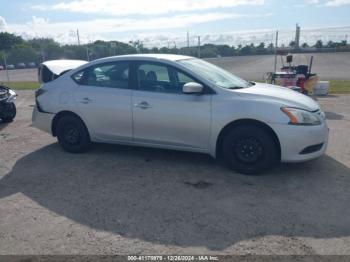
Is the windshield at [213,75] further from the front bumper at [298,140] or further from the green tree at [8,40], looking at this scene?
the green tree at [8,40]

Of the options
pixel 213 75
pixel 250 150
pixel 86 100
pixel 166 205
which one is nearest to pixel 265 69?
pixel 213 75

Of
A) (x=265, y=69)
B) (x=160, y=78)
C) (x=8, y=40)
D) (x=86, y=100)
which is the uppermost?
(x=8, y=40)

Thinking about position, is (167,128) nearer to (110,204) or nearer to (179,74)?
(179,74)

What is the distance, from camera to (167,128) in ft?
17.1

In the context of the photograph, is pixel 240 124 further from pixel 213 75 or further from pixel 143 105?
pixel 143 105

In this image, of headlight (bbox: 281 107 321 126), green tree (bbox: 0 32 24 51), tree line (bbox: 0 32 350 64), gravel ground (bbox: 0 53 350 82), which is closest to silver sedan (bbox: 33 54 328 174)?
headlight (bbox: 281 107 321 126)

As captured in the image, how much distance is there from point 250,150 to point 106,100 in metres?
2.34

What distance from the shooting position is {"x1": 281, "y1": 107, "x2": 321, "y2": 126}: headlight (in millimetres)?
4601

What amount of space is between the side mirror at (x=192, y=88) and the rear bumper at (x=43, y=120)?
8.38 ft

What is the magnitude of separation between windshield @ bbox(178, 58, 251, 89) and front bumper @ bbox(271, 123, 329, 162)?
1.04 metres

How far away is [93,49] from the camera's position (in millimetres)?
30250

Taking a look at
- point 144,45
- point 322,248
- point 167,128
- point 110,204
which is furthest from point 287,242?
point 144,45

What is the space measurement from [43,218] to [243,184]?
7.99 ft

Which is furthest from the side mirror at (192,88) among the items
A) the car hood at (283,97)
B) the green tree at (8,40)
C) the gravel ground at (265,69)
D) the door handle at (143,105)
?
the green tree at (8,40)
